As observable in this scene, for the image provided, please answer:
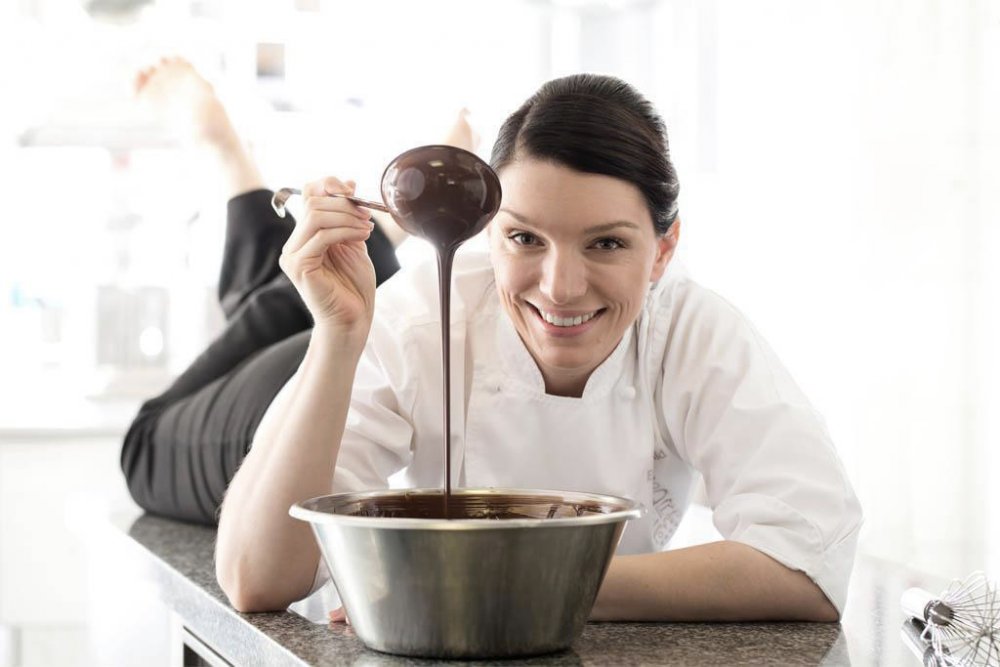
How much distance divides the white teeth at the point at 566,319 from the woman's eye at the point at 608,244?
9cm

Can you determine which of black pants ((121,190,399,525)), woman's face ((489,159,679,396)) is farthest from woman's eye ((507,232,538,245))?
black pants ((121,190,399,525))

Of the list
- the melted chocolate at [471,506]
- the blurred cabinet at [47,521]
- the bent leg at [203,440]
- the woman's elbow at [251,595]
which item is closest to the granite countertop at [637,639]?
the woman's elbow at [251,595]

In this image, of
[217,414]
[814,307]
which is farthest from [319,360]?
[814,307]

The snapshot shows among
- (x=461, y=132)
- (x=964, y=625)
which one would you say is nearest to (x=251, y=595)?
(x=964, y=625)

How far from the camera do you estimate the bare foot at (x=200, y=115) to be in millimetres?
2943

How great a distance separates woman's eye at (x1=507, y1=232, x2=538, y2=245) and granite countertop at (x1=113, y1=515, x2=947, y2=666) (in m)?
0.47

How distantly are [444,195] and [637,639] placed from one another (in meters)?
0.51

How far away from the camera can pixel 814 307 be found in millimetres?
3094

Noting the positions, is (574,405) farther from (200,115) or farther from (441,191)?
(200,115)

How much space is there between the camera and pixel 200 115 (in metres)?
2.95

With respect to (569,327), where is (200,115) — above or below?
above

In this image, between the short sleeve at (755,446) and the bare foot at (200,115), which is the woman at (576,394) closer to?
the short sleeve at (755,446)

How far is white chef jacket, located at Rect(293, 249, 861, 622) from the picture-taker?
1524 mm

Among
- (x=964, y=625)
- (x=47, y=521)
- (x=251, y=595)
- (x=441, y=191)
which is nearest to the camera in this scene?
(x=964, y=625)
